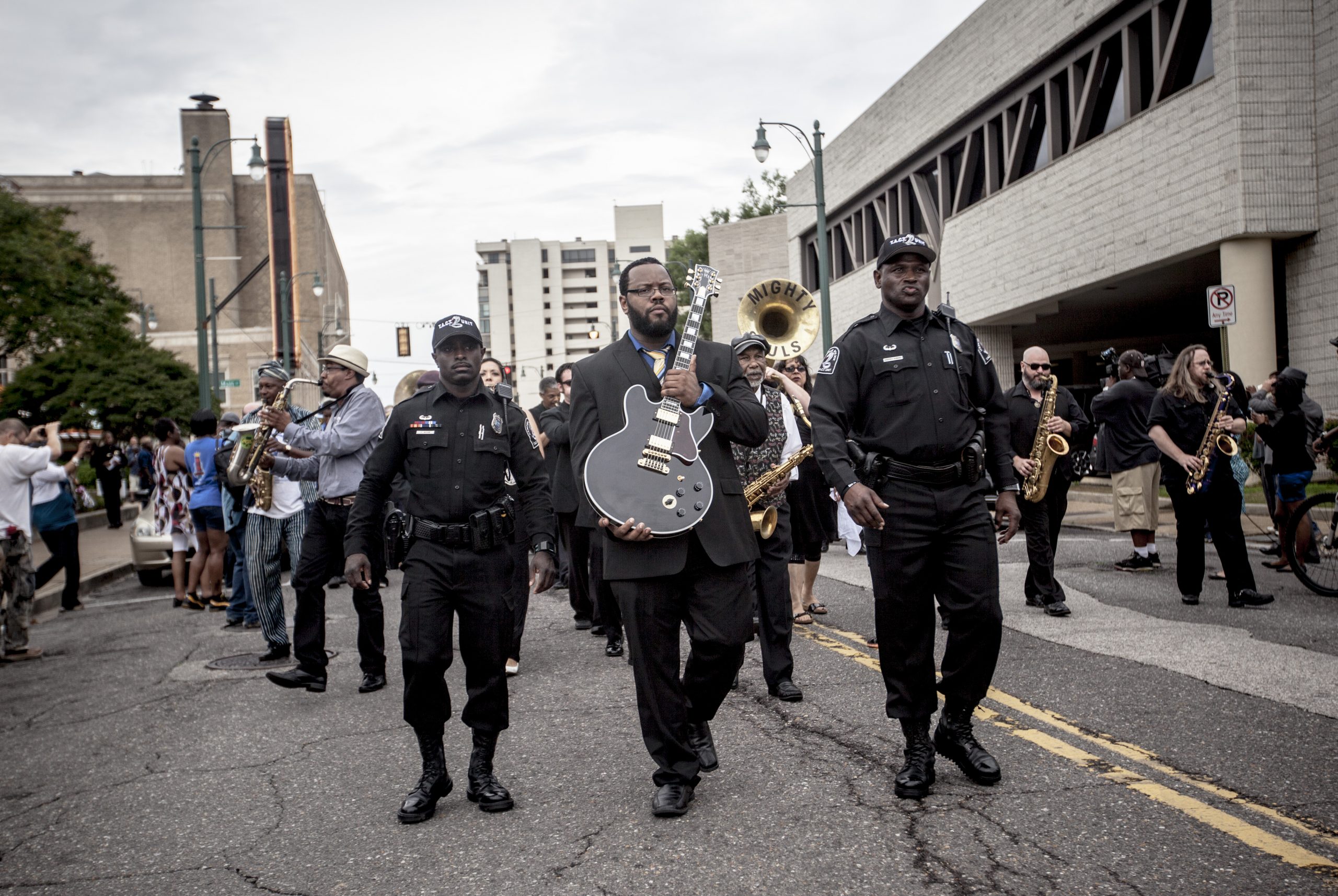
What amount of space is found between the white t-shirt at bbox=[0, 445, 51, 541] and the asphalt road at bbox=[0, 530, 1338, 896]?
207 cm

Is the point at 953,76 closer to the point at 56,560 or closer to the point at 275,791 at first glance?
the point at 56,560

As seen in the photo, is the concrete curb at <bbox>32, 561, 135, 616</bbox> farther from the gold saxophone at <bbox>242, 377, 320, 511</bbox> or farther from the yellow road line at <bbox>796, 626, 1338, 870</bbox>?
the yellow road line at <bbox>796, 626, 1338, 870</bbox>

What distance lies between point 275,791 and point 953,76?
25.5 m

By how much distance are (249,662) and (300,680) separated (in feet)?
5.74

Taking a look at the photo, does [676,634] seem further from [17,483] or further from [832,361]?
[17,483]

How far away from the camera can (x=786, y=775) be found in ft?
16.5

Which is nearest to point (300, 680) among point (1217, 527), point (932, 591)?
point (932, 591)

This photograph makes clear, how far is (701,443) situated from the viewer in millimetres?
4602

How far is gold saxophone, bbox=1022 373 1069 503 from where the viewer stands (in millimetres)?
8789

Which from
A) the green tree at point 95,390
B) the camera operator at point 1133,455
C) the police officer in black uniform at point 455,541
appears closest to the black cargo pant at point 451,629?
the police officer in black uniform at point 455,541

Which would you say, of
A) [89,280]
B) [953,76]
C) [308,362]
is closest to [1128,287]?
[953,76]

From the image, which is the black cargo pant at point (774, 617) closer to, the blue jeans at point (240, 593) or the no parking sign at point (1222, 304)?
the blue jeans at point (240, 593)

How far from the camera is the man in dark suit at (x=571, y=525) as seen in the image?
26.5 ft

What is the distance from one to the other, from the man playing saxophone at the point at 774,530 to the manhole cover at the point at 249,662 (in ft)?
11.4
